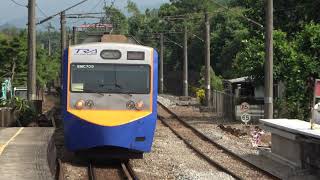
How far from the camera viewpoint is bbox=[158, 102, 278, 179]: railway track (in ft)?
51.4

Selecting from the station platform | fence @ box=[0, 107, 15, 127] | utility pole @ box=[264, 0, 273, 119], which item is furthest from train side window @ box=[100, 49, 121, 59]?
utility pole @ box=[264, 0, 273, 119]

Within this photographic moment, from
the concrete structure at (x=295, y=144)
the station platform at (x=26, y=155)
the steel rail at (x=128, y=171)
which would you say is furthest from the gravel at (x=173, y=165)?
the station platform at (x=26, y=155)

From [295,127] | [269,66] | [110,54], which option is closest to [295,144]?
[295,127]

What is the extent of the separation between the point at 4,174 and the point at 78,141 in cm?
495

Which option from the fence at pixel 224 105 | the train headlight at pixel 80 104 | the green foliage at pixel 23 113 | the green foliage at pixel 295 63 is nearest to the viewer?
the train headlight at pixel 80 104

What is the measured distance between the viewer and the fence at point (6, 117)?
80.0 feet

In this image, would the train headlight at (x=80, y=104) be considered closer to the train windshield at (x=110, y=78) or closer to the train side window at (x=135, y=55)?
the train windshield at (x=110, y=78)

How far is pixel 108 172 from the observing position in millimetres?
15898

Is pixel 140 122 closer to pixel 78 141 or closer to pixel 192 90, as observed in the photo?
pixel 78 141

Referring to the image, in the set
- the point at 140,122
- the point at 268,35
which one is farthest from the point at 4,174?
the point at 268,35

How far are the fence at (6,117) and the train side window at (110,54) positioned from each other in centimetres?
917

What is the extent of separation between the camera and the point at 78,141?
1591 centimetres

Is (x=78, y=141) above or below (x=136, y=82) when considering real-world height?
below

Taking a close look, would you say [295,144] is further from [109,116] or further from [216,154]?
[109,116]
